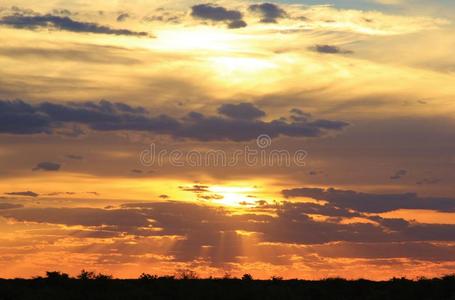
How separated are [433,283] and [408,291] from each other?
8.70 feet

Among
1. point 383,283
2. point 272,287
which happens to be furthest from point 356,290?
point 272,287

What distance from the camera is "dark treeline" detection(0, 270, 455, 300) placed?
5500 centimetres

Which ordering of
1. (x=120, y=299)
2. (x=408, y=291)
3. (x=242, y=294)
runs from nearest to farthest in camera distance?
1. (x=120, y=299)
2. (x=242, y=294)
3. (x=408, y=291)

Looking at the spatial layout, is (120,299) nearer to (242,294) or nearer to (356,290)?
(242,294)

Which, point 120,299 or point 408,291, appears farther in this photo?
point 408,291

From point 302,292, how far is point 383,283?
844cm

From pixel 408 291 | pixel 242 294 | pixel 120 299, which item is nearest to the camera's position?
pixel 120 299

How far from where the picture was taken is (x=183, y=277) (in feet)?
199

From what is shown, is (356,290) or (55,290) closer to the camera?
(55,290)

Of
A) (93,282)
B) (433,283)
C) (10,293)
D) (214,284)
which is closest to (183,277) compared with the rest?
(214,284)

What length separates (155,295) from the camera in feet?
186

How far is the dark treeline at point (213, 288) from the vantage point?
180 ft

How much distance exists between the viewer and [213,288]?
192 feet

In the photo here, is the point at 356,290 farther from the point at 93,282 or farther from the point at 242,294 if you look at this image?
the point at 93,282
